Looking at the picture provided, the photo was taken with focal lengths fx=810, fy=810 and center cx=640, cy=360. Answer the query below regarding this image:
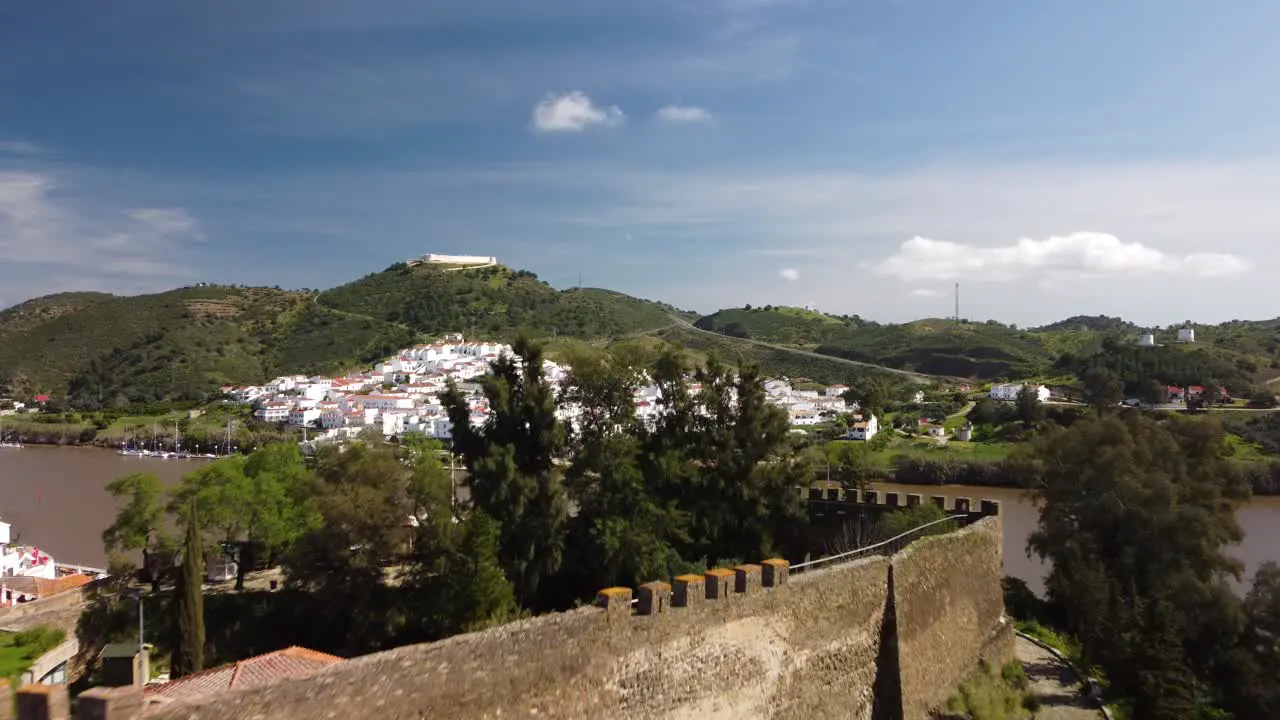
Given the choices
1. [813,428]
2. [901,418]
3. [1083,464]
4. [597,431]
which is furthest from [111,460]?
[1083,464]

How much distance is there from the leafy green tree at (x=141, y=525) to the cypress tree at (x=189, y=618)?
15.4ft

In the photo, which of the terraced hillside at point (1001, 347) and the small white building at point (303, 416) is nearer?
the terraced hillside at point (1001, 347)

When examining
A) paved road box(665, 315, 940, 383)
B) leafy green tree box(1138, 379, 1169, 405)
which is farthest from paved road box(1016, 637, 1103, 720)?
paved road box(665, 315, 940, 383)

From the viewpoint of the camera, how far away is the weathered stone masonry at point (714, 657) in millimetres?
6430

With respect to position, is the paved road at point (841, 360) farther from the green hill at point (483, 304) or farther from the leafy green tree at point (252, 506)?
the leafy green tree at point (252, 506)

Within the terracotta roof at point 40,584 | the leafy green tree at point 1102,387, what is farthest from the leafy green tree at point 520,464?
the leafy green tree at point 1102,387

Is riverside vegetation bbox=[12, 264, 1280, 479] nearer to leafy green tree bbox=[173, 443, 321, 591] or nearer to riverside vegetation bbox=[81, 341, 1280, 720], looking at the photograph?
riverside vegetation bbox=[81, 341, 1280, 720]

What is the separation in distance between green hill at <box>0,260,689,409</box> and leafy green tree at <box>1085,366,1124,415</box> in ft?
191

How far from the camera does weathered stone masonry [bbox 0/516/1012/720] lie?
6430mm

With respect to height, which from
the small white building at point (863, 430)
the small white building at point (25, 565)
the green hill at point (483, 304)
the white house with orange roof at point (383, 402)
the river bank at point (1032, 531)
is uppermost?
the green hill at point (483, 304)

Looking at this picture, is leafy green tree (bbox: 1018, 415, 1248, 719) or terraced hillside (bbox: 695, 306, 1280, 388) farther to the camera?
terraced hillside (bbox: 695, 306, 1280, 388)

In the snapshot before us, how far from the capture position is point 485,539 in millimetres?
15422

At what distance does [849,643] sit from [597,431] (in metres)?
8.89

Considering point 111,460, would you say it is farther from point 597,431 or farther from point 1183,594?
point 1183,594
